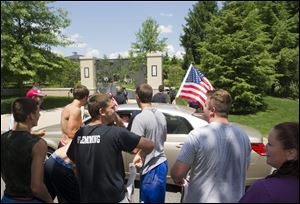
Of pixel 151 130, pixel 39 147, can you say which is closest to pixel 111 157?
pixel 39 147

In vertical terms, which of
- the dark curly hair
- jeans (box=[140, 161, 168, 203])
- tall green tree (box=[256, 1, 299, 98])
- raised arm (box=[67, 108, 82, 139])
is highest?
tall green tree (box=[256, 1, 299, 98])

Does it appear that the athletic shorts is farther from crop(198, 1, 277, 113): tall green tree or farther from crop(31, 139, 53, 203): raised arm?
crop(198, 1, 277, 113): tall green tree

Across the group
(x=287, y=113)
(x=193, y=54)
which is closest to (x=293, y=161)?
(x=287, y=113)

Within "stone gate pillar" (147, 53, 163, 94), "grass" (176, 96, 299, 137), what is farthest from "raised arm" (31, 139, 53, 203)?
"stone gate pillar" (147, 53, 163, 94)

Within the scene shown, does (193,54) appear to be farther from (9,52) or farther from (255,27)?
(9,52)

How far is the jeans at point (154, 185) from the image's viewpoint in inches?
145

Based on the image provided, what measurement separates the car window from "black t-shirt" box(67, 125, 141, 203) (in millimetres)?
3240

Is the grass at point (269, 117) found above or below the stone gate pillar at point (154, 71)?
below

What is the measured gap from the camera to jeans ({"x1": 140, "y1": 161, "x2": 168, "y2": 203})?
3.69 meters

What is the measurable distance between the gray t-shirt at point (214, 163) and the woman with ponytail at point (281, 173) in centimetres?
51

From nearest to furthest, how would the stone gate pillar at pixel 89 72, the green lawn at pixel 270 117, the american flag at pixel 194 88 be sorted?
the american flag at pixel 194 88
the green lawn at pixel 270 117
the stone gate pillar at pixel 89 72

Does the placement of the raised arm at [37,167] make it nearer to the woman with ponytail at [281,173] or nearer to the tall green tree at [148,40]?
the woman with ponytail at [281,173]

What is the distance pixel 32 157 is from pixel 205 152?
1.36 m

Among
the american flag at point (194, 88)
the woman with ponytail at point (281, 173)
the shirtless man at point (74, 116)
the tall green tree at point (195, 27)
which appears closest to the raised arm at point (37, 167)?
the woman with ponytail at point (281, 173)
